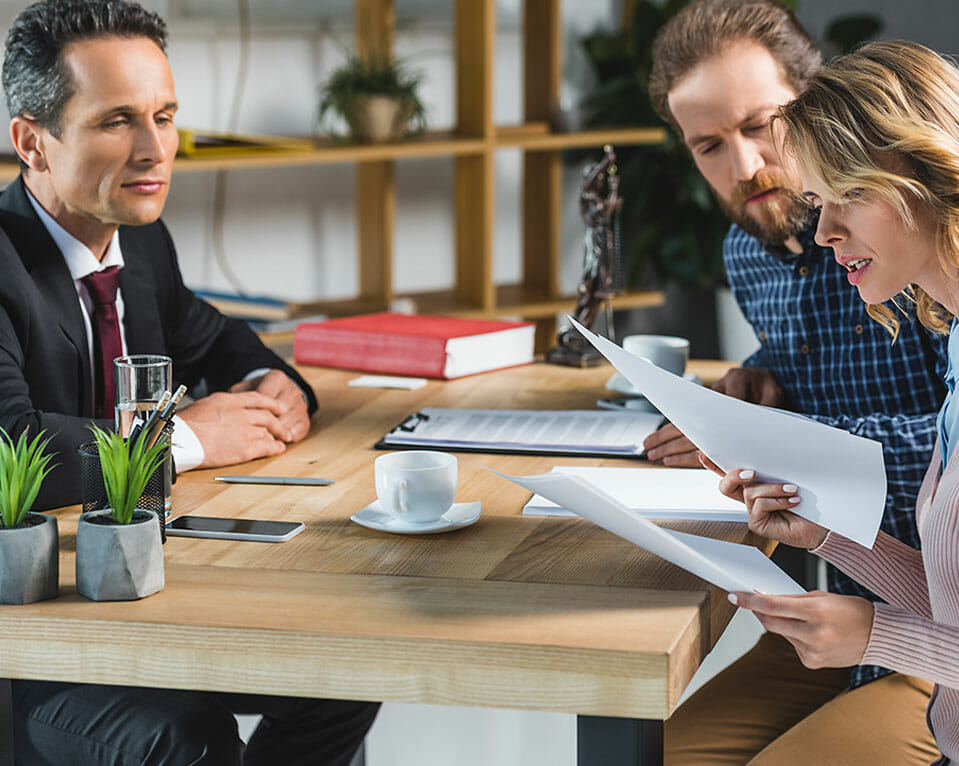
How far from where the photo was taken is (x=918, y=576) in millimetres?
1396

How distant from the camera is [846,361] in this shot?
1850 millimetres

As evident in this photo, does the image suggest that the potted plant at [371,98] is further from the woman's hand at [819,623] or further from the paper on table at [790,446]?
the woman's hand at [819,623]

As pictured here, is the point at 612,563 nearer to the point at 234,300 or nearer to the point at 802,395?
the point at 802,395

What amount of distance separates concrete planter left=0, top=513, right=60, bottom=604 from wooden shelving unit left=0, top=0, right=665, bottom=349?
243cm

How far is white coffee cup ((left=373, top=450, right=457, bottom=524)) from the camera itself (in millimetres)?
1314

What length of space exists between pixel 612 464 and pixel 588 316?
63cm

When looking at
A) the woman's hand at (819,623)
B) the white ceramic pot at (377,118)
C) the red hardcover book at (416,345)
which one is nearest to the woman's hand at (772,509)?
the woman's hand at (819,623)

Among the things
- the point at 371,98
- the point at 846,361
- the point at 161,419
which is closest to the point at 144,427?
the point at 161,419

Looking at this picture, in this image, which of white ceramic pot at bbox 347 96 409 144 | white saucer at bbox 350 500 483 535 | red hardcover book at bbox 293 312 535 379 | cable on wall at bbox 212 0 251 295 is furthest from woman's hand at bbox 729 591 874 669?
cable on wall at bbox 212 0 251 295

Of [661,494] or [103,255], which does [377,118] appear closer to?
[103,255]

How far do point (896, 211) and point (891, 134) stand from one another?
76 millimetres

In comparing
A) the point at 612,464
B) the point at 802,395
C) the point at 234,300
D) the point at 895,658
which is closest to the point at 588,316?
the point at 802,395

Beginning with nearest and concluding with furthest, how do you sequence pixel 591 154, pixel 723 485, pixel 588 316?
pixel 723 485 < pixel 588 316 < pixel 591 154

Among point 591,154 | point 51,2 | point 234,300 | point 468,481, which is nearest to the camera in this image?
point 468,481
